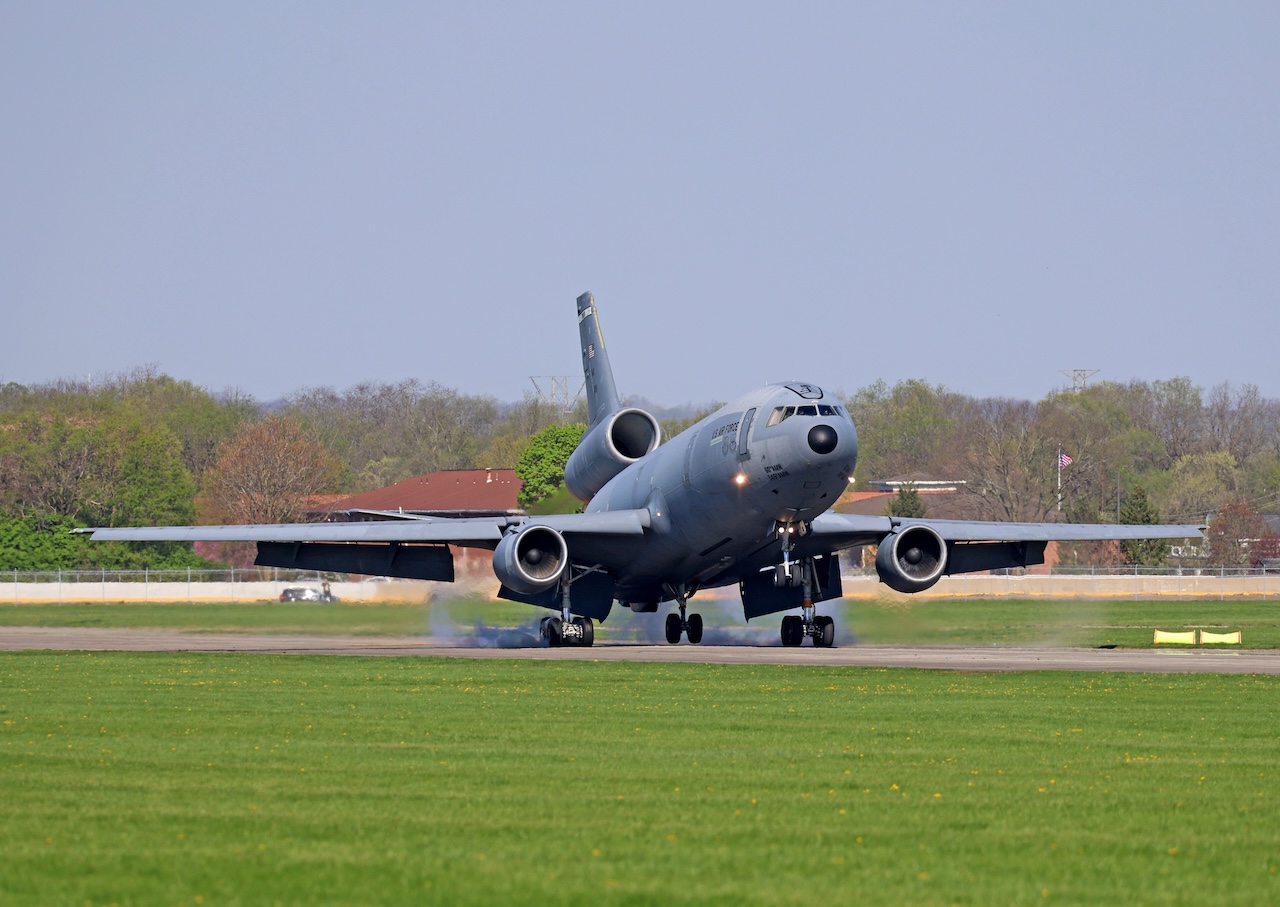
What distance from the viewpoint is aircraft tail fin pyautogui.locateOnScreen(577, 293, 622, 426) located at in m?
48.8

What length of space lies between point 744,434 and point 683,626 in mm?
9467

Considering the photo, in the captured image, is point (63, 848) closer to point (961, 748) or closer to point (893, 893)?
point (893, 893)

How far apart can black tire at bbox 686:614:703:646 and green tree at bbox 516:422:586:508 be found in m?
86.4

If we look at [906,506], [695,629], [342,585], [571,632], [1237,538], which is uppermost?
[906,506]

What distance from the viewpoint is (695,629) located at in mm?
43031

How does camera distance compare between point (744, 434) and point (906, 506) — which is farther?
point (906, 506)

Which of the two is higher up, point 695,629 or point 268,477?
point 268,477

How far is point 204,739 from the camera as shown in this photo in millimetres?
17422

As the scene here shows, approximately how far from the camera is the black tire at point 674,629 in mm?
43375

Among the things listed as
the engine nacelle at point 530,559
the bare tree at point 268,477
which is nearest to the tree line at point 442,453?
the bare tree at point 268,477

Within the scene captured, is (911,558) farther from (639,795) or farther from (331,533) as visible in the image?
(639,795)

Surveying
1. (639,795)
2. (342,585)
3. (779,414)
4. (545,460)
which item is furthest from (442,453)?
(639,795)

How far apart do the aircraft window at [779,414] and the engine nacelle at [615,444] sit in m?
9.73

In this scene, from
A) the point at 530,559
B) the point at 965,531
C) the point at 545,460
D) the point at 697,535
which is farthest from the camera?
the point at 545,460
